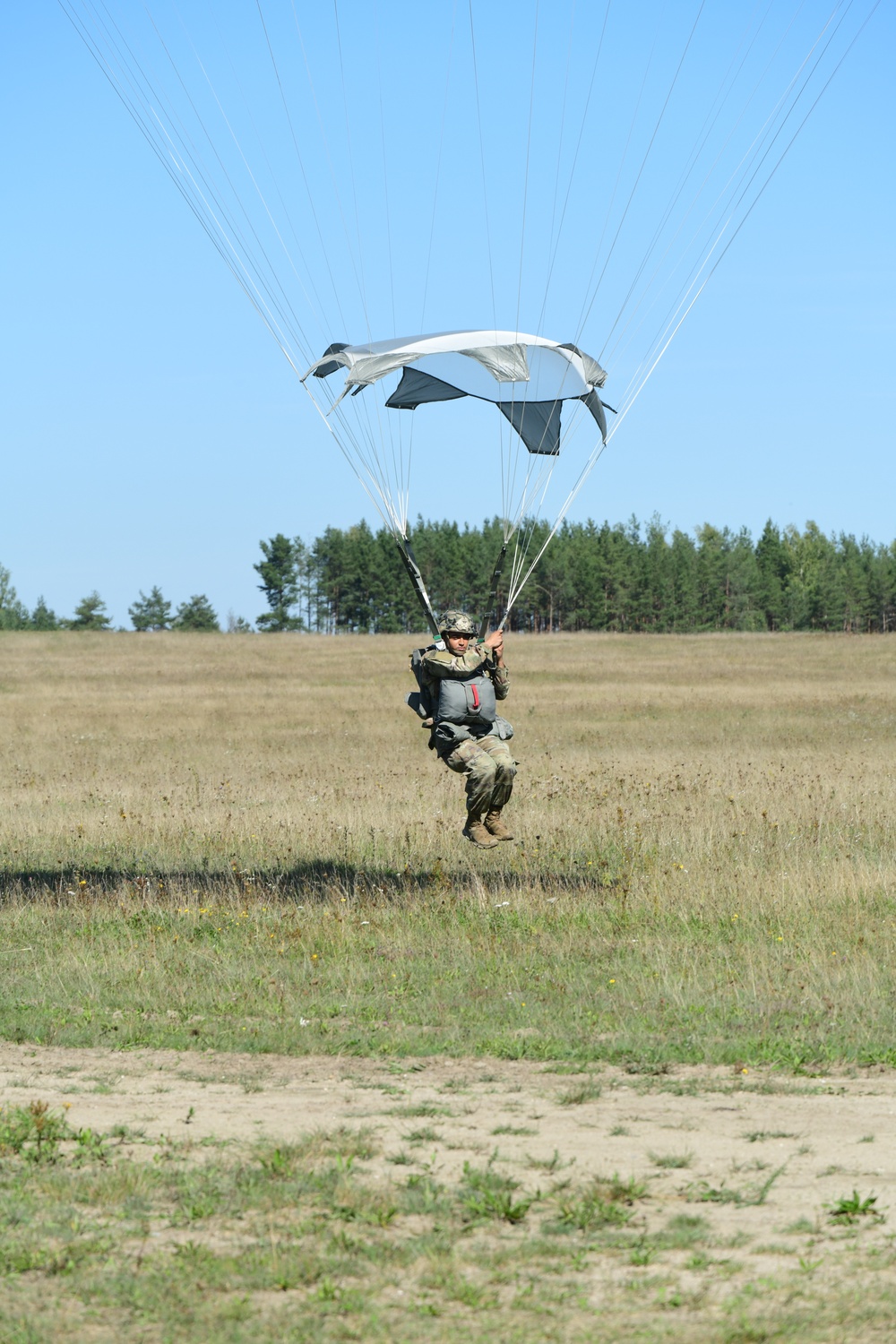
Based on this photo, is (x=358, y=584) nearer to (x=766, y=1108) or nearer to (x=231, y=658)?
(x=231, y=658)

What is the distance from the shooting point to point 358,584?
436 ft

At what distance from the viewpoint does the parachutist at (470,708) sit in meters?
11.3

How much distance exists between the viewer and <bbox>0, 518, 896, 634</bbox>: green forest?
13038 centimetres

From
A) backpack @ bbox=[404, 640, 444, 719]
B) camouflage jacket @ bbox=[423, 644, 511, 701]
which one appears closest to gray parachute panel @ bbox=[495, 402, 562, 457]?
camouflage jacket @ bbox=[423, 644, 511, 701]

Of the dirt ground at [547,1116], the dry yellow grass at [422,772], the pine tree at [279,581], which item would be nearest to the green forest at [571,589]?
the pine tree at [279,581]

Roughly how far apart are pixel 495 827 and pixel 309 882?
2.19 m

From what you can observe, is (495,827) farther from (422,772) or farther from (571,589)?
(571,589)

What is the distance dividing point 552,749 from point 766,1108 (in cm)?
1916

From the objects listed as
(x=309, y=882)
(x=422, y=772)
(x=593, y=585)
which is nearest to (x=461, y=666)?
(x=309, y=882)

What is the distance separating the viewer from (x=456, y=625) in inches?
444

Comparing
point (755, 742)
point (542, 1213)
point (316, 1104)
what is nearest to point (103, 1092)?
point (316, 1104)

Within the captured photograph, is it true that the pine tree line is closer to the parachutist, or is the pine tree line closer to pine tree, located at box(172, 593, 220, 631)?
pine tree, located at box(172, 593, 220, 631)

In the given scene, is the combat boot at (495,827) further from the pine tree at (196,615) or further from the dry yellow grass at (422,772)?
the pine tree at (196,615)

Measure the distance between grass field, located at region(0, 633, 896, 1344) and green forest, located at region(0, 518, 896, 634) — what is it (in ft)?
330
